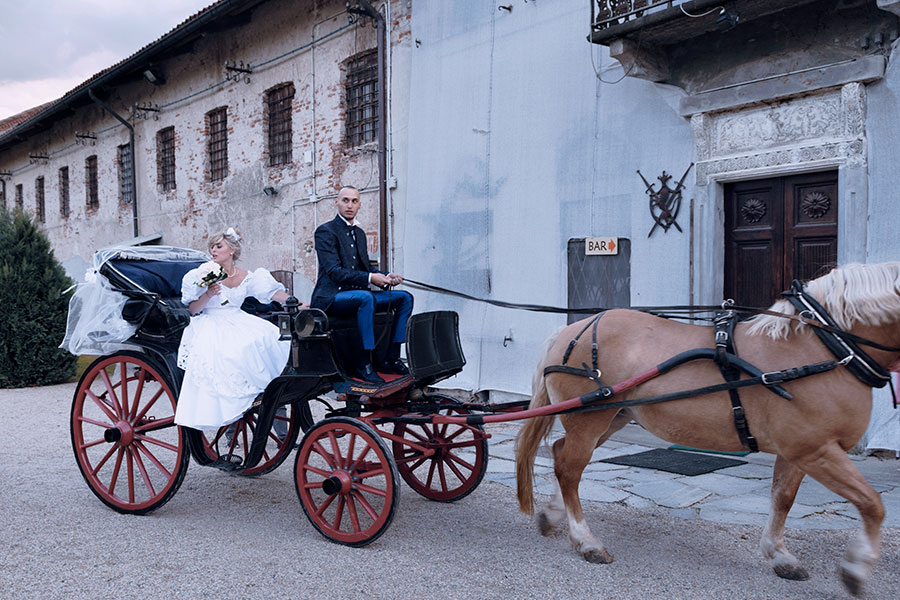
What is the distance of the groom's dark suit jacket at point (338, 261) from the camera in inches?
195

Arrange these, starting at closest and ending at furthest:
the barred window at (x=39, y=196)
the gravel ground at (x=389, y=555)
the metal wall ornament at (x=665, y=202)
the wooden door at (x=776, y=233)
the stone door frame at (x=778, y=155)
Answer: the gravel ground at (x=389, y=555) < the stone door frame at (x=778, y=155) < the wooden door at (x=776, y=233) < the metal wall ornament at (x=665, y=202) < the barred window at (x=39, y=196)

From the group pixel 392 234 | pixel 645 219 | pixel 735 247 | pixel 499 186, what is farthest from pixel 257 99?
pixel 735 247

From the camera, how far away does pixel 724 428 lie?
366 centimetres

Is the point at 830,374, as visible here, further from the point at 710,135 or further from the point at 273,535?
the point at 710,135

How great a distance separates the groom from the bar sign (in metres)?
3.66

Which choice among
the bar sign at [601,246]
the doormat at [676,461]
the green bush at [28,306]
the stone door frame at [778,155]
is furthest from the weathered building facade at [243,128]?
the doormat at [676,461]

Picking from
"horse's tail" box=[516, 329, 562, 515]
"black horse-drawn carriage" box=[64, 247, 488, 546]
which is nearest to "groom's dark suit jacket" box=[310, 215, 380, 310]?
"black horse-drawn carriage" box=[64, 247, 488, 546]

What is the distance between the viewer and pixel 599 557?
404 cm

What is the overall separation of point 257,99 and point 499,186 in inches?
258

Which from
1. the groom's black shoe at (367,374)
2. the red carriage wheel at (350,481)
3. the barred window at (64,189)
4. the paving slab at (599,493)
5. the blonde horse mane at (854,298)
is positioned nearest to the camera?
the blonde horse mane at (854,298)

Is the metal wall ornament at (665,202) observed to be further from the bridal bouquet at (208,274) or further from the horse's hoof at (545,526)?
the bridal bouquet at (208,274)

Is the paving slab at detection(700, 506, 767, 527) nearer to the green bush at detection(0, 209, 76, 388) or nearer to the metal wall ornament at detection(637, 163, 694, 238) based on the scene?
the metal wall ornament at detection(637, 163, 694, 238)

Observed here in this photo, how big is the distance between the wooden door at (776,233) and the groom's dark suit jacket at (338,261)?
13.2ft

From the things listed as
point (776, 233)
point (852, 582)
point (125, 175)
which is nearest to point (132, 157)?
point (125, 175)
